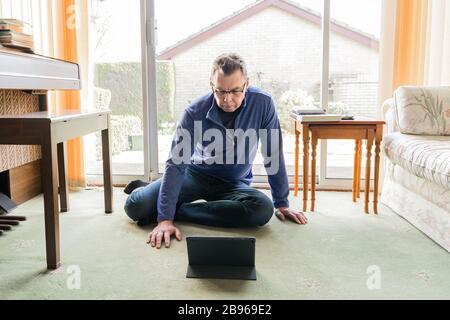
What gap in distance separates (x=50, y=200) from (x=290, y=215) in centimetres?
107

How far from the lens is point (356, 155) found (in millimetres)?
2482

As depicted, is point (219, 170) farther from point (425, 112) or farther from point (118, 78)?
point (118, 78)

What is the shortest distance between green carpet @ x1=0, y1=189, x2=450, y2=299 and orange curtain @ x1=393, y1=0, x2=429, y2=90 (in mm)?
905

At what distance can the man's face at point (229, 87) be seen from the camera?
170cm

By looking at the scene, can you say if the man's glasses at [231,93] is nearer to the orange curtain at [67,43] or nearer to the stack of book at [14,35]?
the stack of book at [14,35]

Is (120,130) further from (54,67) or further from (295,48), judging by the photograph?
(295,48)

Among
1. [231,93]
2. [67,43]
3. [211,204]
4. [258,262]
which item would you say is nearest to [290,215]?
[211,204]

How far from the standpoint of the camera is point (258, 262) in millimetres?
1563

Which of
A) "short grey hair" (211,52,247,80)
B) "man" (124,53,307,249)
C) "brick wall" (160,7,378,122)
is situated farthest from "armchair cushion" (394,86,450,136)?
"short grey hair" (211,52,247,80)

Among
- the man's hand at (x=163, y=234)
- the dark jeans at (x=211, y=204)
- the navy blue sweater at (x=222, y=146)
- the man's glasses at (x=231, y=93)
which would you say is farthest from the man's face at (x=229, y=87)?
the man's hand at (x=163, y=234)

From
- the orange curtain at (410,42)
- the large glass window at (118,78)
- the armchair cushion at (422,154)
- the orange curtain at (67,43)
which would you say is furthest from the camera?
the large glass window at (118,78)

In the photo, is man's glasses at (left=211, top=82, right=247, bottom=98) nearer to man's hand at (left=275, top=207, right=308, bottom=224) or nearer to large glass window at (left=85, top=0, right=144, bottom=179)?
man's hand at (left=275, top=207, right=308, bottom=224)

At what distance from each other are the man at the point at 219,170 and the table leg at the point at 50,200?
38 centimetres
